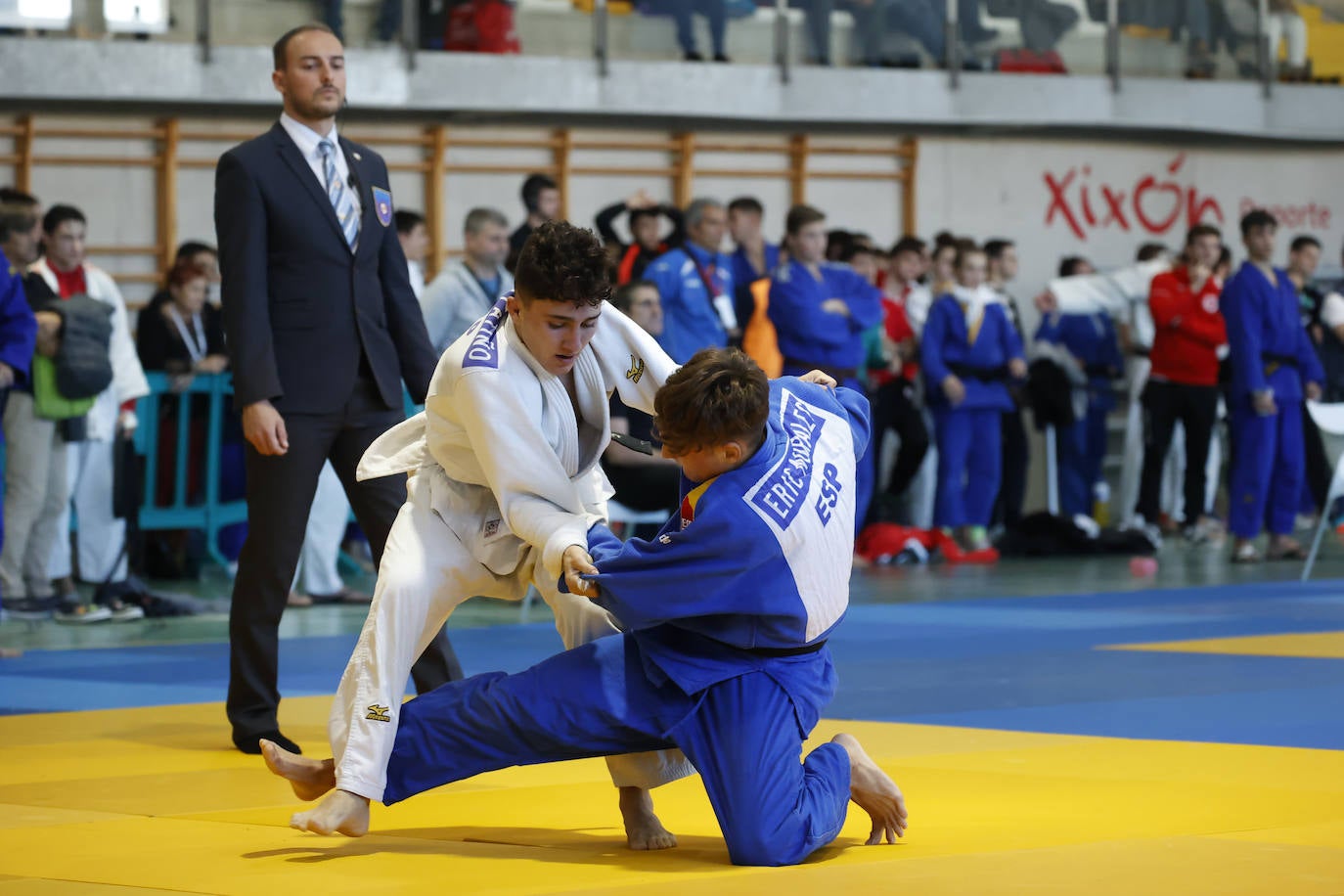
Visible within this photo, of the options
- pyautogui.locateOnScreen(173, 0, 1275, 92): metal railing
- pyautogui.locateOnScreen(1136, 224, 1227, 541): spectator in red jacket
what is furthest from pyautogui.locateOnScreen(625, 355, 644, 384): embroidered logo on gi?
pyautogui.locateOnScreen(173, 0, 1275, 92): metal railing

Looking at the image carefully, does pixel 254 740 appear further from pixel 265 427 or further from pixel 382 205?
pixel 382 205

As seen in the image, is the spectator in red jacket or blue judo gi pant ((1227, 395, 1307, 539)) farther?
the spectator in red jacket

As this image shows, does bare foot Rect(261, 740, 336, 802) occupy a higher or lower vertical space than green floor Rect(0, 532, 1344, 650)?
higher

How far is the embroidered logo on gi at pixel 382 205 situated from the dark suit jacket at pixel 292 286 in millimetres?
15

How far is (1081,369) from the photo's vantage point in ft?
39.7

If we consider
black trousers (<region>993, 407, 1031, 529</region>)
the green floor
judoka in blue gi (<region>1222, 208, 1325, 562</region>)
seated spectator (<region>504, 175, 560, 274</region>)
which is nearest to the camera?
the green floor

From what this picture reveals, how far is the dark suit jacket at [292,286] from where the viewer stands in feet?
15.1

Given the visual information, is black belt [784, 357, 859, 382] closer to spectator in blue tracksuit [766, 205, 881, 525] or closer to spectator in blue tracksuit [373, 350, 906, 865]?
spectator in blue tracksuit [766, 205, 881, 525]

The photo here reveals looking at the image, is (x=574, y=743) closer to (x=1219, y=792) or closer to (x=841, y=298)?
(x=1219, y=792)

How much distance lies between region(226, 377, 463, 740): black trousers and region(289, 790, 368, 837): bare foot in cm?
116

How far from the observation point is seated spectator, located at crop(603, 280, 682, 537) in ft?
27.1

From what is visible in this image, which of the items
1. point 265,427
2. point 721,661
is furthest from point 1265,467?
point 721,661

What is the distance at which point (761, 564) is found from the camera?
11.0 feet

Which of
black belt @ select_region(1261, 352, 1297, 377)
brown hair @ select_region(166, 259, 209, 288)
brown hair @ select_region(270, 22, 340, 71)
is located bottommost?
black belt @ select_region(1261, 352, 1297, 377)
